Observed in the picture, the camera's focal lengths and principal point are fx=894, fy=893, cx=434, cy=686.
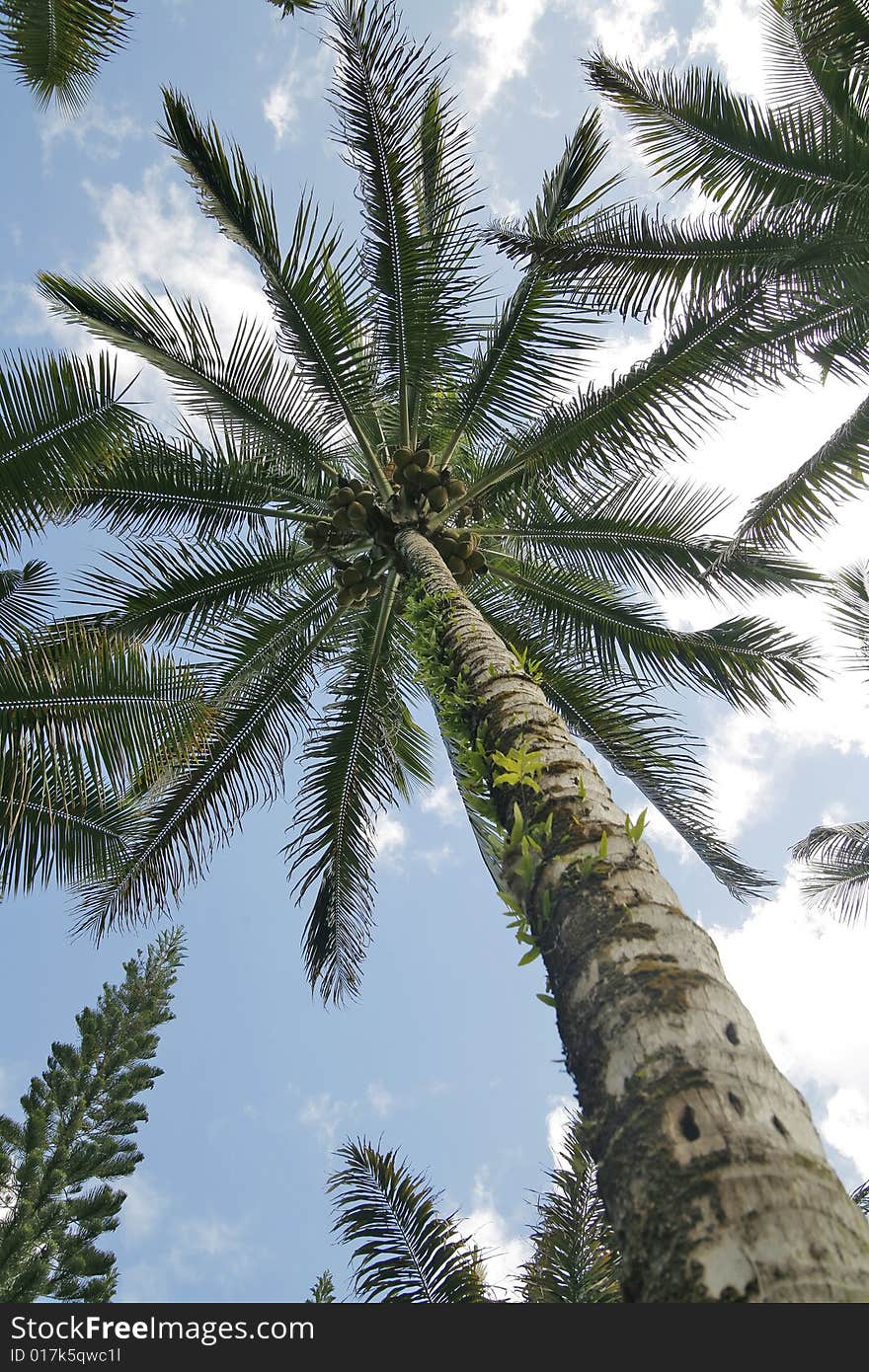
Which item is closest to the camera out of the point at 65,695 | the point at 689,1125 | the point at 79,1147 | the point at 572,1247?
the point at 689,1125

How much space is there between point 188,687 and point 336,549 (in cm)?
266

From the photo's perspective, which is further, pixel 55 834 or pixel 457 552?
pixel 457 552

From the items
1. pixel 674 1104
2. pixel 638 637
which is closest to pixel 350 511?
pixel 638 637

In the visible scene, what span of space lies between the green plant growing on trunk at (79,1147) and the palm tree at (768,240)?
557 inches

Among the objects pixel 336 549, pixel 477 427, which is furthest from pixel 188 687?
pixel 477 427

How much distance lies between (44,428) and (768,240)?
561 centimetres

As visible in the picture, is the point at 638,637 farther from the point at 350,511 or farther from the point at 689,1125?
the point at 689,1125

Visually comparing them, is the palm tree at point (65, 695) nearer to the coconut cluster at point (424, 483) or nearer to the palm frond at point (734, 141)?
the coconut cluster at point (424, 483)

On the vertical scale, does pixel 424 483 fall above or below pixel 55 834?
above

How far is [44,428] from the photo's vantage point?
542 cm

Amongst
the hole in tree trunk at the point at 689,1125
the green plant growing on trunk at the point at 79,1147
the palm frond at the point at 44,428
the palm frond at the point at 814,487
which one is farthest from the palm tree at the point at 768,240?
the green plant growing on trunk at the point at 79,1147

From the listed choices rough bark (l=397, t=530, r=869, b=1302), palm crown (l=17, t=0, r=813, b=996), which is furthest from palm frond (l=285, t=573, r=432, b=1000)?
rough bark (l=397, t=530, r=869, b=1302)

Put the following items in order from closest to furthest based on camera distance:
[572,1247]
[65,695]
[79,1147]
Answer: [65,695]
[572,1247]
[79,1147]

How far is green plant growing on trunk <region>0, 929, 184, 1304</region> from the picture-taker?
527 inches
